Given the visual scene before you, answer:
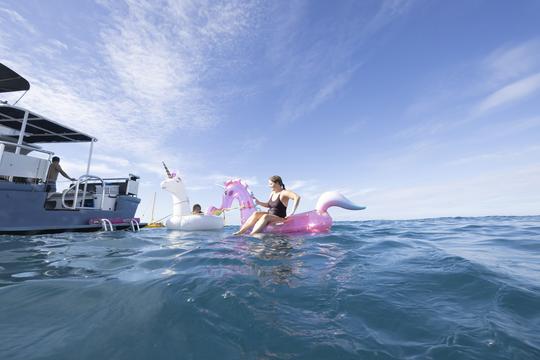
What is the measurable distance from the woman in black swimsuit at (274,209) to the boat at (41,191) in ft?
17.5

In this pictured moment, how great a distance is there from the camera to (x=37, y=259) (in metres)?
3.86

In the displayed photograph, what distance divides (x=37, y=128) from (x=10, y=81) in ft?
5.62

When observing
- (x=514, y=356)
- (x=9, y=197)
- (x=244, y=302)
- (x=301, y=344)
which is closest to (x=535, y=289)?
(x=514, y=356)

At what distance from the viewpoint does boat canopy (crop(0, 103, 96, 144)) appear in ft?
27.5

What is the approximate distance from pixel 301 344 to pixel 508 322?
1.49 m

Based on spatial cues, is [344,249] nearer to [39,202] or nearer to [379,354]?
[379,354]

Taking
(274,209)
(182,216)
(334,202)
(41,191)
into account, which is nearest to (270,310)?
(274,209)

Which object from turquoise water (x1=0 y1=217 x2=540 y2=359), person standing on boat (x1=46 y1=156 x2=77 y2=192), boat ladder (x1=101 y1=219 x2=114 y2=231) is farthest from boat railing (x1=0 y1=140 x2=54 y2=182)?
turquoise water (x1=0 y1=217 x2=540 y2=359)

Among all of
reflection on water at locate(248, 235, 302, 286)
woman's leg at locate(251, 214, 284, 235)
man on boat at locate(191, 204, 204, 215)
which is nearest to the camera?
reflection on water at locate(248, 235, 302, 286)

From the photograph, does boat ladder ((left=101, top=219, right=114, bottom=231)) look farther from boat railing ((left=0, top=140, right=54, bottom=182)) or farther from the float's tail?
the float's tail

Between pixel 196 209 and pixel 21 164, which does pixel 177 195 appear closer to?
pixel 196 209

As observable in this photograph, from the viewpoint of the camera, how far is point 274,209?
7281 millimetres

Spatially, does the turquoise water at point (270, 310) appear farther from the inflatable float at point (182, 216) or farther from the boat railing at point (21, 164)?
the inflatable float at point (182, 216)

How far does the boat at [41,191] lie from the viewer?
6855mm
